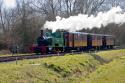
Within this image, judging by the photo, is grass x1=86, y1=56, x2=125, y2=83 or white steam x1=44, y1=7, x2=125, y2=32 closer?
grass x1=86, y1=56, x2=125, y2=83

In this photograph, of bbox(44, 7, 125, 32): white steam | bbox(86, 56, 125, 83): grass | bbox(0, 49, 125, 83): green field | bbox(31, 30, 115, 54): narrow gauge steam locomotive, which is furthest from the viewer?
bbox(44, 7, 125, 32): white steam

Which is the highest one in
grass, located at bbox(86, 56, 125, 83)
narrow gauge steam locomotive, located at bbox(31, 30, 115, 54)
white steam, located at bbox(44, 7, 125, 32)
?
white steam, located at bbox(44, 7, 125, 32)

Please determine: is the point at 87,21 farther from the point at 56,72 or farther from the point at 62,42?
the point at 56,72

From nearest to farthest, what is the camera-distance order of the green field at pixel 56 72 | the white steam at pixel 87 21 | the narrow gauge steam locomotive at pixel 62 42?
the green field at pixel 56 72
the narrow gauge steam locomotive at pixel 62 42
the white steam at pixel 87 21

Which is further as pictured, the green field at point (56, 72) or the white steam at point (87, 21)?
the white steam at point (87, 21)

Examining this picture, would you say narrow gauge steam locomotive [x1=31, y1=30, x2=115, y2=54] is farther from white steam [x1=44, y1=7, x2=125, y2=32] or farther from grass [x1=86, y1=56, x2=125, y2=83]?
grass [x1=86, y1=56, x2=125, y2=83]

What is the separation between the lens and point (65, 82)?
87.3 feet

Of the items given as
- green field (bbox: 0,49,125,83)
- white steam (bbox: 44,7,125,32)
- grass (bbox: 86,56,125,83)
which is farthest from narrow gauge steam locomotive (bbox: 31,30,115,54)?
grass (bbox: 86,56,125,83)

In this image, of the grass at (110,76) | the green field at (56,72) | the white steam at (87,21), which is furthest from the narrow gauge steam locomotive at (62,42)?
the grass at (110,76)

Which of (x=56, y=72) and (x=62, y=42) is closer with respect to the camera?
(x=56, y=72)

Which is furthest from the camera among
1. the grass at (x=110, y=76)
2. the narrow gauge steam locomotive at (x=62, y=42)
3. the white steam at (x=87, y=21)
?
the white steam at (x=87, y=21)

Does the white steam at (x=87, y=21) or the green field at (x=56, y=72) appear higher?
the white steam at (x=87, y=21)

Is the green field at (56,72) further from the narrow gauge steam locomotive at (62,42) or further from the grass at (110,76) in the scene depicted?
the narrow gauge steam locomotive at (62,42)

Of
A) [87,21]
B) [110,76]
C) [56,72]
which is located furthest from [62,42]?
[56,72]
